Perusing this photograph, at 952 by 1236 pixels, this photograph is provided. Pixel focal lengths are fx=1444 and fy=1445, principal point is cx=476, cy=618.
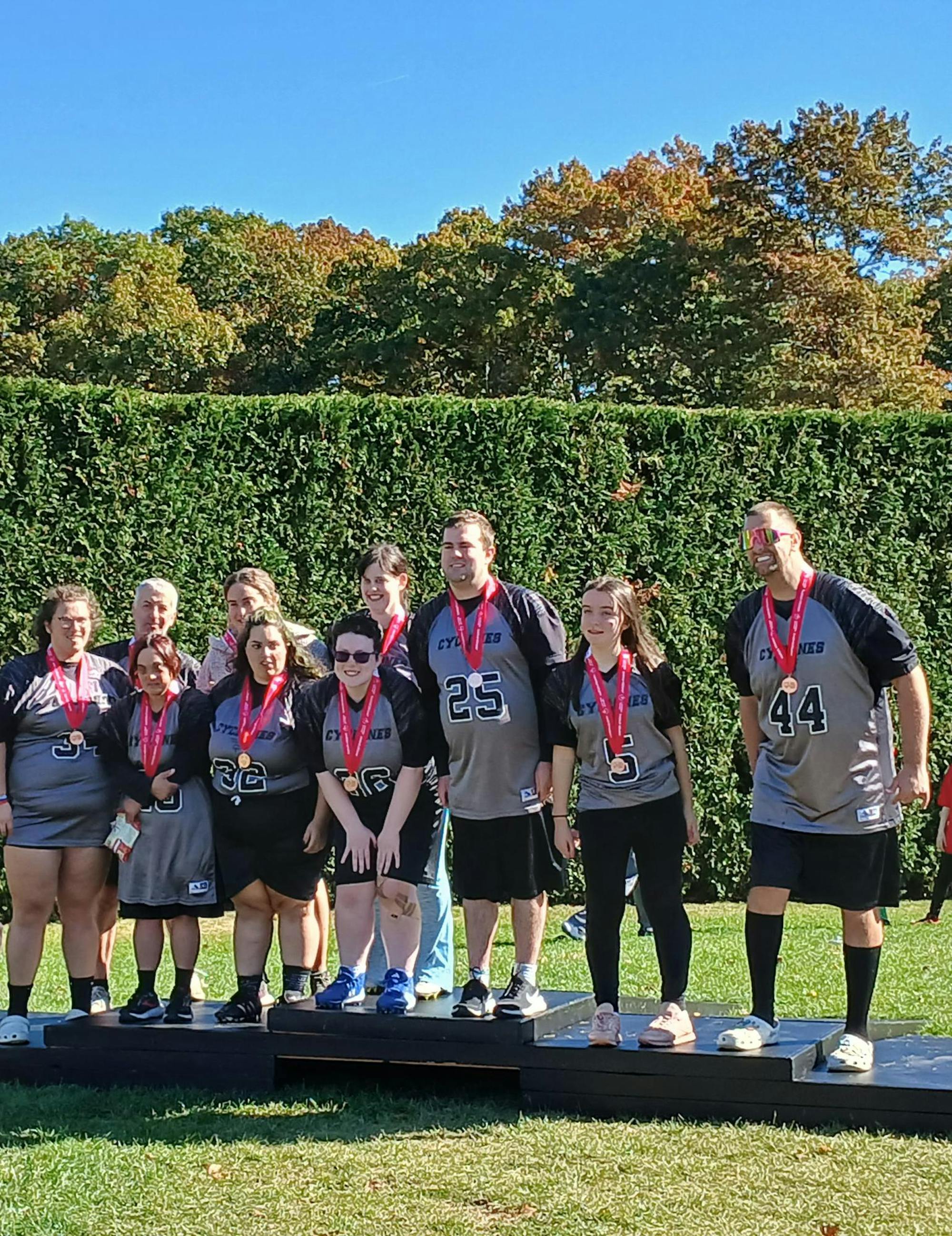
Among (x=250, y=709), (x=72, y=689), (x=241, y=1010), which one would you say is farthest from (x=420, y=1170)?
(x=72, y=689)

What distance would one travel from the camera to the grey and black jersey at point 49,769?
6246 mm

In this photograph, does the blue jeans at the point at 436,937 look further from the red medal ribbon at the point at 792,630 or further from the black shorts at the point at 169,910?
the red medal ribbon at the point at 792,630

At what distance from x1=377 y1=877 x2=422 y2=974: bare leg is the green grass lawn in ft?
1.68

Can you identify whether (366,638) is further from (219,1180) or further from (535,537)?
(535,537)

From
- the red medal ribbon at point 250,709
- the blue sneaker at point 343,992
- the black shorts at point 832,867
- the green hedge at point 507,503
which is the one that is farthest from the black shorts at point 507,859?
the green hedge at point 507,503

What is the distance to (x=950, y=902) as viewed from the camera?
1202 centimetres

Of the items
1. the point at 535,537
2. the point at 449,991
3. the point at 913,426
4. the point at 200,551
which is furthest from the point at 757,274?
the point at 449,991

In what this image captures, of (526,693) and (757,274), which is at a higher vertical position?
(757,274)

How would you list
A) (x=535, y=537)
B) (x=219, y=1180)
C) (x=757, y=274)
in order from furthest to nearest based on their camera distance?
(x=757, y=274), (x=535, y=537), (x=219, y=1180)

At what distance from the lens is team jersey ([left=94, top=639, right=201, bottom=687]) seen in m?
6.53

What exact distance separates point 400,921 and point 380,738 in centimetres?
76

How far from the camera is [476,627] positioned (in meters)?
5.71

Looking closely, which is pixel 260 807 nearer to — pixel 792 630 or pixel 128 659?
pixel 128 659

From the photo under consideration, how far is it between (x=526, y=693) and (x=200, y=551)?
566cm
